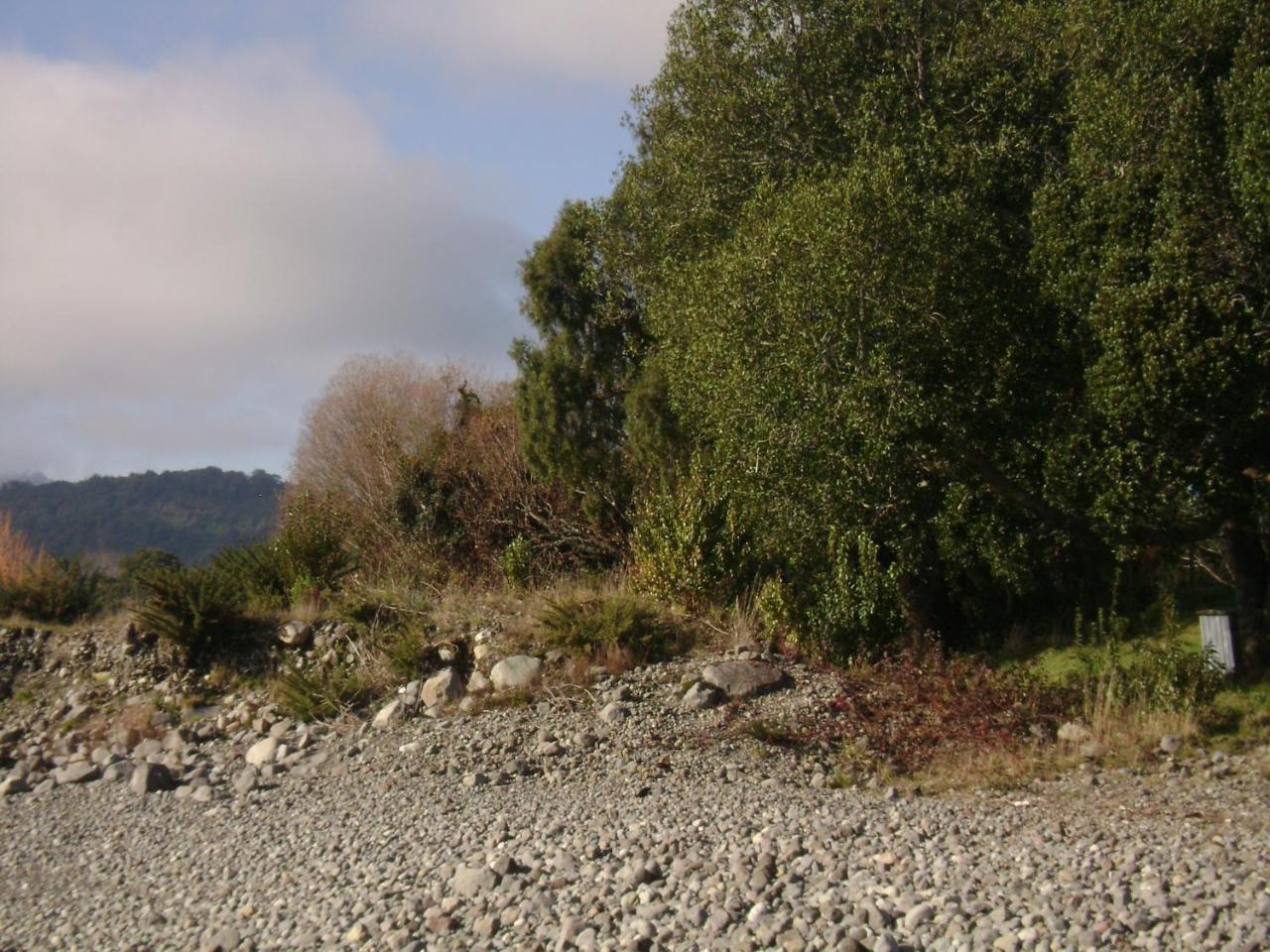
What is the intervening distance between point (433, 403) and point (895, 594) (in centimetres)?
1331

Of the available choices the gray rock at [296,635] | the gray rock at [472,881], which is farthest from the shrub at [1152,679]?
the gray rock at [296,635]

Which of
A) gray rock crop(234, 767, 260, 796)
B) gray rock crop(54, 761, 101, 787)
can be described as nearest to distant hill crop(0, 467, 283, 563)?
gray rock crop(54, 761, 101, 787)

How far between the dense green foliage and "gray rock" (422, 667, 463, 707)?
255 centimetres

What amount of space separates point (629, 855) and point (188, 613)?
28.9 feet

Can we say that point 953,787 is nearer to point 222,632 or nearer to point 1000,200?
point 1000,200

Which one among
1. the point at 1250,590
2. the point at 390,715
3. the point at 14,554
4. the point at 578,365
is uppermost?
the point at 578,365

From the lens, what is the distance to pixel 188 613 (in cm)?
1388

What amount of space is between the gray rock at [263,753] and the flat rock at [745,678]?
4223 millimetres

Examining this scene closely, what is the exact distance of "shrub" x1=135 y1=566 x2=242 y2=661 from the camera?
1379 cm

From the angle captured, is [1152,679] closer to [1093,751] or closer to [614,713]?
[1093,751]

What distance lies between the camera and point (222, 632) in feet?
46.1

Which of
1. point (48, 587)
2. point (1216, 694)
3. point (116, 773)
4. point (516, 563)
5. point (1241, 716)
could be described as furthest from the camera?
point (48, 587)

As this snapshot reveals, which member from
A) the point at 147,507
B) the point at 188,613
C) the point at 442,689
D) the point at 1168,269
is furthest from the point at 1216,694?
the point at 147,507

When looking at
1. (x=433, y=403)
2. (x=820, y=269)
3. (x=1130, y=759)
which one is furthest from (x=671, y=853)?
(x=433, y=403)
